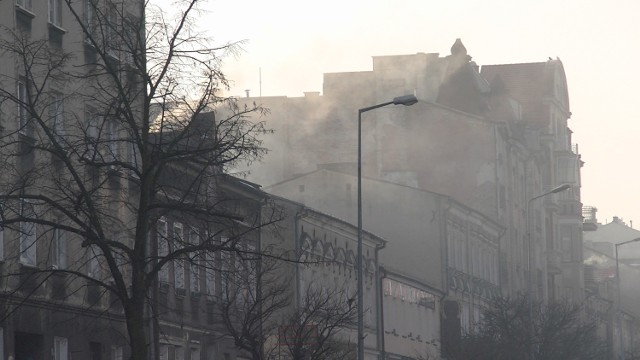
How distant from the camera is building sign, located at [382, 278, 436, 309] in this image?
6647 cm

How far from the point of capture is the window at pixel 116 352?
131 feet

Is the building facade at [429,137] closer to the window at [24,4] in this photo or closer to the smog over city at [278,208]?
the smog over city at [278,208]

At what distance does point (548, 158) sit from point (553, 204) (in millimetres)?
3101

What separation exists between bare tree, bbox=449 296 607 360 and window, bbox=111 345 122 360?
867 inches

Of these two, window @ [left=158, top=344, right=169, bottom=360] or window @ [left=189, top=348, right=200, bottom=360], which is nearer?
window @ [left=158, top=344, right=169, bottom=360]

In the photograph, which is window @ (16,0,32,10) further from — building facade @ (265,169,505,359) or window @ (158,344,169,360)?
building facade @ (265,169,505,359)

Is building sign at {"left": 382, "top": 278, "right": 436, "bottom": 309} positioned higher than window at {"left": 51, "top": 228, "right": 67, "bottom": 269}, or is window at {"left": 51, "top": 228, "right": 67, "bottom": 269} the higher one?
building sign at {"left": 382, "top": 278, "right": 436, "bottom": 309}

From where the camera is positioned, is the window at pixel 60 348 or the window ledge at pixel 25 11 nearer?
the window ledge at pixel 25 11

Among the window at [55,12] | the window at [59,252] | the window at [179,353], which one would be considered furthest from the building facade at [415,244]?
the window at [55,12]

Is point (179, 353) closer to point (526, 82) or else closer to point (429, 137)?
point (429, 137)

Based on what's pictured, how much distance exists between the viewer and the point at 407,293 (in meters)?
69.4

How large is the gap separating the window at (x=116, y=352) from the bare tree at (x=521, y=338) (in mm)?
22018

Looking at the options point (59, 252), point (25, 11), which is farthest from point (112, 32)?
point (59, 252)

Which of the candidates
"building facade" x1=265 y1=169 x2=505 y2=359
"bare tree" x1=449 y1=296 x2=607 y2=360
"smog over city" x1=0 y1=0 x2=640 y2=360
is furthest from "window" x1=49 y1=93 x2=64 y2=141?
"building facade" x1=265 y1=169 x2=505 y2=359
